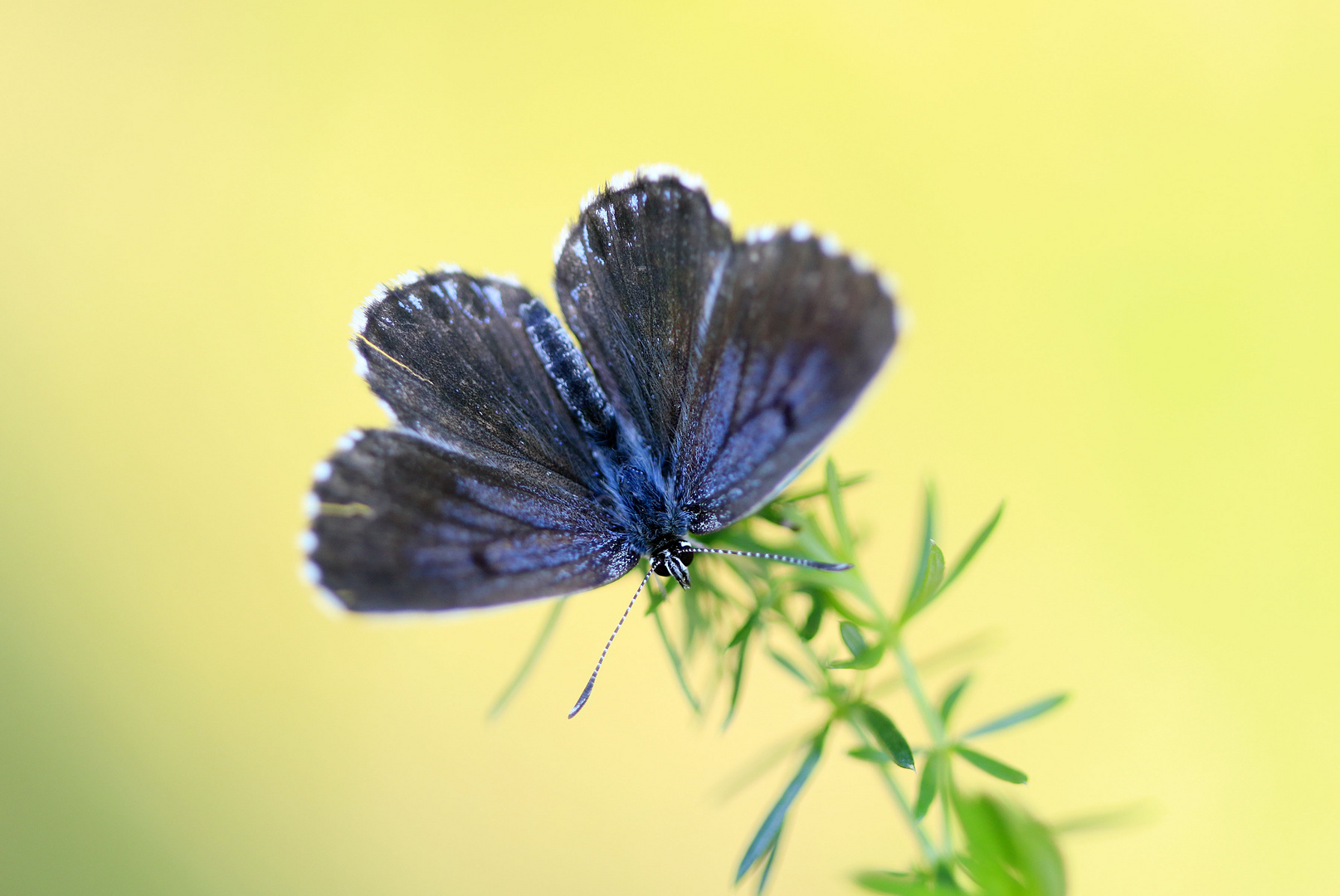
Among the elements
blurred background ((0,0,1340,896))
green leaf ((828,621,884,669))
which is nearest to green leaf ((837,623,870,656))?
green leaf ((828,621,884,669))

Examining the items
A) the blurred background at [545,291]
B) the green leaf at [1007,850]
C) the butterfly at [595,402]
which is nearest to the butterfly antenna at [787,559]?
the butterfly at [595,402]

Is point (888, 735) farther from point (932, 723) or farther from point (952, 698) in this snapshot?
point (952, 698)

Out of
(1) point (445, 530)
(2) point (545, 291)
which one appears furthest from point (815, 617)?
(2) point (545, 291)

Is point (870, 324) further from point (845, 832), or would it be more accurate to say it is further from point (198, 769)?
point (198, 769)

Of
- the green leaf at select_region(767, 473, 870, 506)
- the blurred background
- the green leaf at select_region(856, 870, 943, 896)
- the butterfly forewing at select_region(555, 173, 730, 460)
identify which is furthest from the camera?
Answer: the blurred background

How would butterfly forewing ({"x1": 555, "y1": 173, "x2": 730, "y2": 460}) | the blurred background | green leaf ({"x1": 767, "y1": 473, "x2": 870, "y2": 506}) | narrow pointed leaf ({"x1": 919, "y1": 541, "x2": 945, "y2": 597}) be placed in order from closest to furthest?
1. narrow pointed leaf ({"x1": 919, "y1": 541, "x2": 945, "y2": 597})
2. green leaf ({"x1": 767, "y1": 473, "x2": 870, "y2": 506})
3. butterfly forewing ({"x1": 555, "y1": 173, "x2": 730, "y2": 460})
4. the blurred background

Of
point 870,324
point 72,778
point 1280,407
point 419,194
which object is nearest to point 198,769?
point 72,778

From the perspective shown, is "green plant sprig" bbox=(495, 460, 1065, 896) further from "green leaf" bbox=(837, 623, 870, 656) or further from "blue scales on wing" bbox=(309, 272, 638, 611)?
"blue scales on wing" bbox=(309, 272, 638, 611)

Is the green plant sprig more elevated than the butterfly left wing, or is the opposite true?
the butterfly left wing
